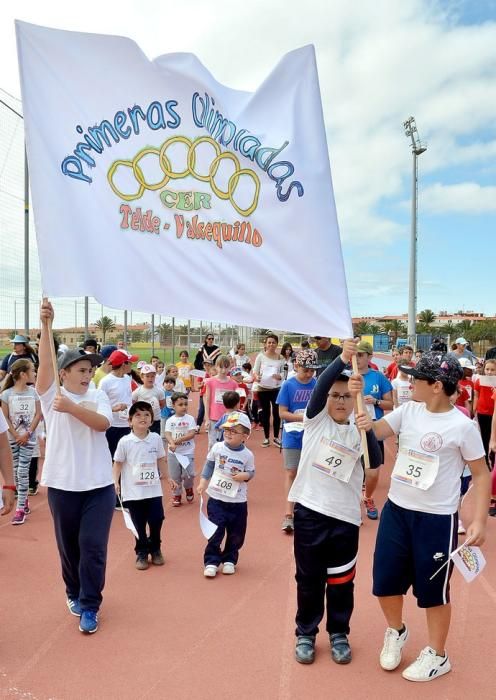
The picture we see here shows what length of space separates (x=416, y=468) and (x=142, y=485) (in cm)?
261

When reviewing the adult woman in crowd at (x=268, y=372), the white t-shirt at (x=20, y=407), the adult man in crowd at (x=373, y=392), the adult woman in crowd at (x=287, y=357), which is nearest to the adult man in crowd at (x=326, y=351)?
the adult man in crowd at (x=373, y=392)

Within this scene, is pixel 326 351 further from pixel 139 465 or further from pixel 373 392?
pixel 139 465

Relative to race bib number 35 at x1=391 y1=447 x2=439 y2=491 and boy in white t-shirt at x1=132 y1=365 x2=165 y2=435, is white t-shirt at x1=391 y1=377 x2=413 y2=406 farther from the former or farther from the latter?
race bib number 35 at x1=391 y1=447 x2=439 y2=491

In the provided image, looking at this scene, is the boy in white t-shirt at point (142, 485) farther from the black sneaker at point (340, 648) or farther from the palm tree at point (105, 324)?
the palm tree at point (105, 324)

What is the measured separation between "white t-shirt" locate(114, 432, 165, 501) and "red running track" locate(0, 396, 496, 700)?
0.65 metres

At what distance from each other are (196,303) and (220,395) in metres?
4.21

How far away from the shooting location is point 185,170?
3443 millimetres

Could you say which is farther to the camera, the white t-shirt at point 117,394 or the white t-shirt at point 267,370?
the white t-shirt at point 267,370

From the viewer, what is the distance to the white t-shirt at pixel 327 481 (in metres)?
3.36

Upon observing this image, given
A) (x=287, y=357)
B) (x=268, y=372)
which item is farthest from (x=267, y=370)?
(x=287, y=357)

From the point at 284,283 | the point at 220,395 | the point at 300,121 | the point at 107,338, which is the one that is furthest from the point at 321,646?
the point at 107,338

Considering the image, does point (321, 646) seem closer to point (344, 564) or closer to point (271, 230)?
point (344, 564)

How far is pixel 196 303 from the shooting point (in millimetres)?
3434

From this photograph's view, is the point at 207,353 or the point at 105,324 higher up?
the point at 105,324
